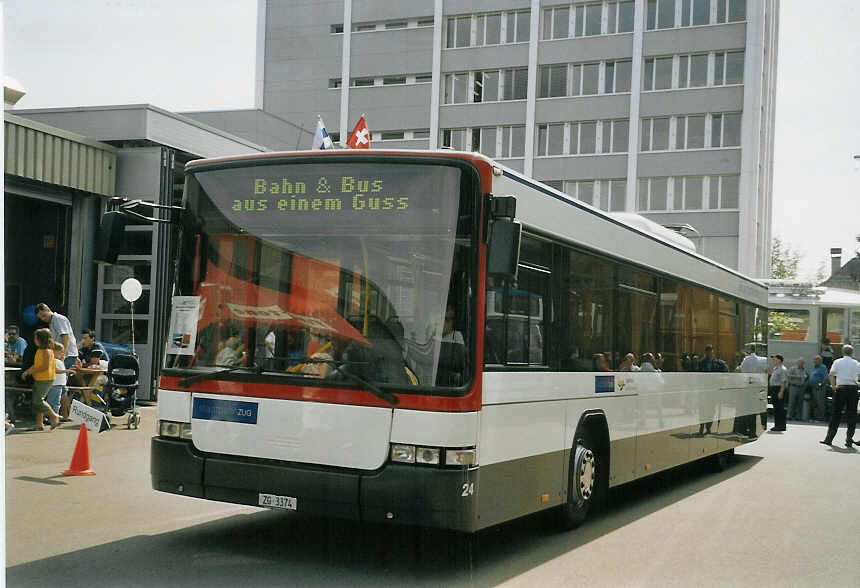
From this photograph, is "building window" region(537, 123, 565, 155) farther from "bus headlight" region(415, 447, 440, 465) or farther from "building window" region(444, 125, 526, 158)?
"bus headlight" region(415, 447, 440, 465)

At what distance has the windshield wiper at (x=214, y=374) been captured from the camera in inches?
293

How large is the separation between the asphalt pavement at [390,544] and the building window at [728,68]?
4153 centimetres

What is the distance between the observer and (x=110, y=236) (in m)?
7.81

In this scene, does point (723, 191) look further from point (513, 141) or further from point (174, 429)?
point (174, 429)

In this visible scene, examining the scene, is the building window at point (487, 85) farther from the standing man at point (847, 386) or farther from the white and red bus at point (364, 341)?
the white and red bus at point (364, 341)

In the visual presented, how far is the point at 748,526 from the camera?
33.3 ft

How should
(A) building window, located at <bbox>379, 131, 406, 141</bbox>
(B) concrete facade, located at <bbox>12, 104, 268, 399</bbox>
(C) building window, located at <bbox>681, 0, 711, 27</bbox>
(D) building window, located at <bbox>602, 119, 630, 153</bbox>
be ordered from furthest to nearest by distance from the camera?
(A) building window, located at <bbox>379, 131, 406, 141</bbox>, (D) building window, located at <bbox>602, 119, 630, 153</bbox>, (C) building window, located at <bbox>681, 0, 711, 27</bbox>, (B) concrete facade, located at <bbox>12, 104, 268, 399</bbox>

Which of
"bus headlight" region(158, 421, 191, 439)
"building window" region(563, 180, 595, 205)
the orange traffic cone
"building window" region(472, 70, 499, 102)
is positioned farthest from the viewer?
"building window" region(472, 70, 499, 102)

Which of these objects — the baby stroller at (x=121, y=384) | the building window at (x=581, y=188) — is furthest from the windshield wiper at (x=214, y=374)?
the building window at (x=581, y=188)

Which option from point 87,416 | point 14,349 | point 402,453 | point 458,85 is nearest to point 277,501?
point 402,453

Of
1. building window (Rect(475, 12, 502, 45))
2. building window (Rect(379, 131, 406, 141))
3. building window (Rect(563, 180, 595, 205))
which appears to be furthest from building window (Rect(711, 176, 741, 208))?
building window (Rect(379, 131, 406, 141))

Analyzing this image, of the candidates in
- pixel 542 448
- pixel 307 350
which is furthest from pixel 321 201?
pixel 542 448

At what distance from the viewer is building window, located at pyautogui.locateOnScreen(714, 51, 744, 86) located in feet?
167

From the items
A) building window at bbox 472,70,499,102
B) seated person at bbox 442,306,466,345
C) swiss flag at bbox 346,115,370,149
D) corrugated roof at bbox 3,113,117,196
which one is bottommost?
seated person at bbox 442,306,466,345
